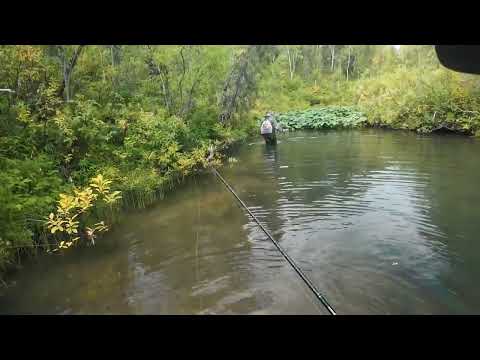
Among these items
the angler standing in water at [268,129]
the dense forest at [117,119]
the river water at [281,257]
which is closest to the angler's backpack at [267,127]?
the angler standing in water at [268,129]

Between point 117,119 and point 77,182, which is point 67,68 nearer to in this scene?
point 117,119

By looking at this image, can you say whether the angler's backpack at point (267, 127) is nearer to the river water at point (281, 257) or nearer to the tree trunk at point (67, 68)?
the river water at point (281, 257)

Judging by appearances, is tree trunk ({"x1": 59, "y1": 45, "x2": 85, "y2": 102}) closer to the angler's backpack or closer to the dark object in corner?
the dark object in corner

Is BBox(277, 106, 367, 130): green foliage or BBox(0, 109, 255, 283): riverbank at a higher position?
BBox(277, 106, 367, 130): green foliage

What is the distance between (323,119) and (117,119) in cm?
2597

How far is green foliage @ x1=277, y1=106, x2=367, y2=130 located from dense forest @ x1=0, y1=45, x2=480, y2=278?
388 cm

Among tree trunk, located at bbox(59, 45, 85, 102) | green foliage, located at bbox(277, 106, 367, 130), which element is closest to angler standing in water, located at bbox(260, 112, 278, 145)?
tree trunk, located at bbox(59, 45, 85, 102)

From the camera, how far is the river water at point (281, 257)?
5.28m

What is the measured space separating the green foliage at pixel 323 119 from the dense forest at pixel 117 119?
3876mm

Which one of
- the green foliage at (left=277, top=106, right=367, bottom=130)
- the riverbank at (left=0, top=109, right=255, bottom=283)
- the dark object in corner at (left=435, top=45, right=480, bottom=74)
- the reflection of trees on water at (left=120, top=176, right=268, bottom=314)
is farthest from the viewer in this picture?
the green foliage at (left=277, top=106, right=367, bottom=130)

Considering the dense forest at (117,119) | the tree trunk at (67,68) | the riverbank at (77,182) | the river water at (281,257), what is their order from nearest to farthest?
the river water at (281,257) → the riverbank at (77,182) → the dense forest at (117,119) → the tree trunk at (67,68)

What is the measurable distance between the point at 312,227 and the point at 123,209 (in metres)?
4.95

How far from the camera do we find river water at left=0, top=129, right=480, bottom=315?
17.3ft
